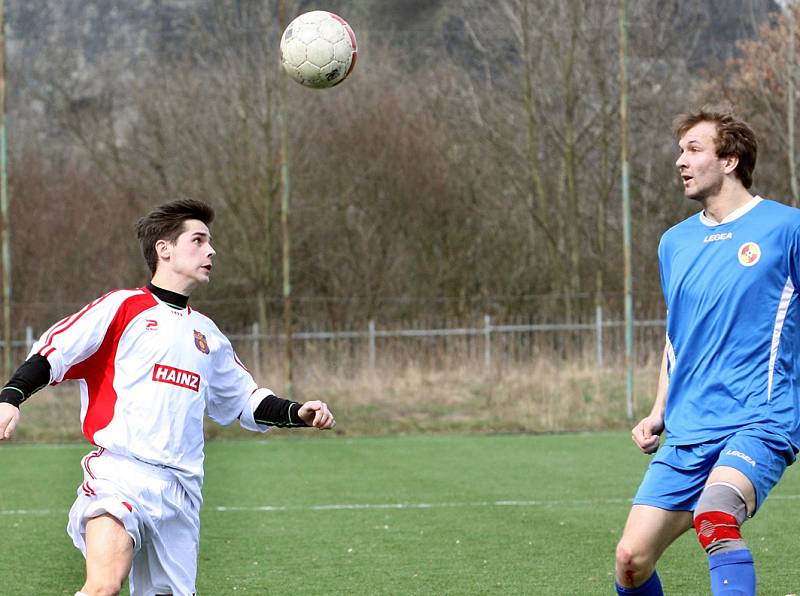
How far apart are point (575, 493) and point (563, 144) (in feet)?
52.6

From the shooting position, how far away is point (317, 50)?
763cm

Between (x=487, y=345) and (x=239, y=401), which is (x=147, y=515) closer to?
(x=239, y=401)

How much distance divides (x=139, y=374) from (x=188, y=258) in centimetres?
52

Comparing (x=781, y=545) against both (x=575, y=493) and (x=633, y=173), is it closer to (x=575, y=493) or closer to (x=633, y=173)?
(x=575, y=493)

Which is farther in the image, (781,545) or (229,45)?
(229,45)

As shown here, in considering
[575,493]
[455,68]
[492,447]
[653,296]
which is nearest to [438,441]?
[492,447]

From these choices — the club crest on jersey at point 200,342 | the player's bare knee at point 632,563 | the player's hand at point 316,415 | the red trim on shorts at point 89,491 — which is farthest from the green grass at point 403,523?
the red trim on shorts at point 89,491

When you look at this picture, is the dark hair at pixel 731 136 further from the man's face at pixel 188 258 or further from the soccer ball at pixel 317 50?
the soccer ball at pixel 317 50

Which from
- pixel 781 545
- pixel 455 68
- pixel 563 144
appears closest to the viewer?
pixel 781 545

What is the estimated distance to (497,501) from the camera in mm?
10102

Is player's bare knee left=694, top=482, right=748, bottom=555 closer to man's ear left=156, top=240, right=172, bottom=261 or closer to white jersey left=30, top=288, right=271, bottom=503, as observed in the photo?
white jersey left=30, top=288, right=271, bottom=503

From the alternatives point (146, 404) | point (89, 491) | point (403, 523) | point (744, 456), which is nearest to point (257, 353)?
point (403, 523)

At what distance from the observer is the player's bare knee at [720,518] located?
4.15 m

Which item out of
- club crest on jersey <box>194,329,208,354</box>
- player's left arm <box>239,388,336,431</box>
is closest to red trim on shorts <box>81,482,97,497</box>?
club crest on jersey <box>194,329,208,354</box>
